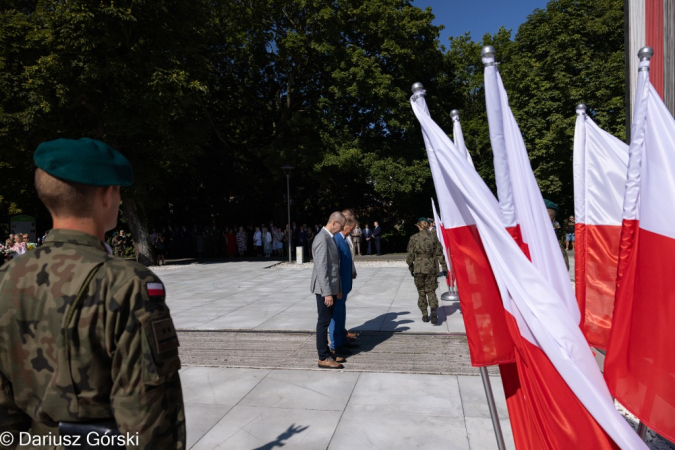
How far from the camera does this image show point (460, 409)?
4547 millimetres

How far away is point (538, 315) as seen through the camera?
7.15 feet

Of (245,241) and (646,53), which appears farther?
(245,241)

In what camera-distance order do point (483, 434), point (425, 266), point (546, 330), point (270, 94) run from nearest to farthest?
point (546, 330) < point (483, 434) < point (425, 266) < point (270, 94)

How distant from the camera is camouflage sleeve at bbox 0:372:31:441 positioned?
171 cm

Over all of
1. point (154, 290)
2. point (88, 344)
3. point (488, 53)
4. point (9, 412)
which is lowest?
point (9, 412)

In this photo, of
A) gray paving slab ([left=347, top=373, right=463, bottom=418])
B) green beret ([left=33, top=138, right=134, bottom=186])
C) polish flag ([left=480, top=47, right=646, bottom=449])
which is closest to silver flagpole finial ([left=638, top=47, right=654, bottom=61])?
polish flag ([left=480, top=47, right=646, bottom=449])

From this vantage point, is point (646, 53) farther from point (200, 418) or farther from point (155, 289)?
point (200, 418)

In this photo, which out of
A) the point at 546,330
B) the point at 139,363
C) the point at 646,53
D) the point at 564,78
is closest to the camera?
the point at 139,363

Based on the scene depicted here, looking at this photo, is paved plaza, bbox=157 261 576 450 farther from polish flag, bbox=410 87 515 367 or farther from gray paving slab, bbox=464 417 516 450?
polish flag, bbox=410 87 515 367

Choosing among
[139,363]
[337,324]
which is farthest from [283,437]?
[139,363]

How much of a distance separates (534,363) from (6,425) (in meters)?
2.16

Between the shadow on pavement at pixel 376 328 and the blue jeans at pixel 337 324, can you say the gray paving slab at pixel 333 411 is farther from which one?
the shadow on pavement at pixel 376 328

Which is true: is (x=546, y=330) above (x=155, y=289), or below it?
below

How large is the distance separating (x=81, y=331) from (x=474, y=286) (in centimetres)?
186
